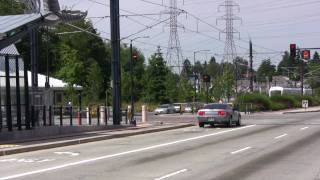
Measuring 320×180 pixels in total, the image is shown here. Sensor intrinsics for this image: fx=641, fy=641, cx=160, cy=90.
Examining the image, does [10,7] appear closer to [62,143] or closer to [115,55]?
[115,55]

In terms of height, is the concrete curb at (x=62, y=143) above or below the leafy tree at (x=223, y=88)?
below

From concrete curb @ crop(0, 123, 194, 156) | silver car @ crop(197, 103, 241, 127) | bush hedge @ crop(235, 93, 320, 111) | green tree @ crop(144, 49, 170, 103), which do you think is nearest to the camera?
concrete curb @ crop(0, 123, 194, 156)

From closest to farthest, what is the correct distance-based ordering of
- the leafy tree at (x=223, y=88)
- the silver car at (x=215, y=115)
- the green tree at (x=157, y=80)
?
the silver car at (x=215, y=115)
the leafy tree at (x=223, y=88)
the green tree at (x=157, y=80)

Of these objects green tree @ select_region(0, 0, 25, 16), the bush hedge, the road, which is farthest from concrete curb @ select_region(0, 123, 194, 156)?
green tree @ select_region(0, 0, 25, 16)

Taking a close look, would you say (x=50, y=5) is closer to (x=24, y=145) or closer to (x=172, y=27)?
(x=24, y=145)

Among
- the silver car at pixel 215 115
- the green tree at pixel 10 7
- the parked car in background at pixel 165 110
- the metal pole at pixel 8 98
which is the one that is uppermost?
the green tree at pixel 10 7

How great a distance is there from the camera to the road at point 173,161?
574 inches

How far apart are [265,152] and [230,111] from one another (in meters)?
18.8

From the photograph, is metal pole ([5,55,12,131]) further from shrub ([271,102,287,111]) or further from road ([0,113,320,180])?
shrub ([271,102,287,111])

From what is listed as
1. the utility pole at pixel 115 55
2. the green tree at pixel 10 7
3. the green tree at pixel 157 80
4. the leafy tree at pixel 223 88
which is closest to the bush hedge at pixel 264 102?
the leafy tree at pixel 223 88

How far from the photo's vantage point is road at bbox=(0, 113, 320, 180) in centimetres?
1459

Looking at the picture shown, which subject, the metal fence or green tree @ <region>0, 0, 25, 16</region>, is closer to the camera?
the metal fence

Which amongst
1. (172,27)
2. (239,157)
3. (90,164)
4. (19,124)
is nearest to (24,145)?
(19,124)

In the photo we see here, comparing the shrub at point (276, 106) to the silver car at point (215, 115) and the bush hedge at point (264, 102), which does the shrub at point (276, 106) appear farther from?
the silver car at point (215, 115)
